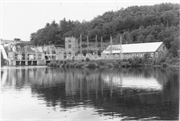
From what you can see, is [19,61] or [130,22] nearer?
[19,61]

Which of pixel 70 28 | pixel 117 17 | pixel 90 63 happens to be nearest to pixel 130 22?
pixel 117 17

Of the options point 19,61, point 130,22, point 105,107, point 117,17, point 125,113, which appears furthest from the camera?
point 117,17

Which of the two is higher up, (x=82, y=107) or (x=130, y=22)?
(x=130, y=22)

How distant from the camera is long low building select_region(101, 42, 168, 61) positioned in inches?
2298

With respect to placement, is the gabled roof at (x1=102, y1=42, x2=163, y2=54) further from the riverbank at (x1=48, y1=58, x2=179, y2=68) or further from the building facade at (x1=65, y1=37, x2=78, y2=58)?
the building facade at (x1=65, y1=37, x2=78, y2=58)

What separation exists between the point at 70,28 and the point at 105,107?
298 ft

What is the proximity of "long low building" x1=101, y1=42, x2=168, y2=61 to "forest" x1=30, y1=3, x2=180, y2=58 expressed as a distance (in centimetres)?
674

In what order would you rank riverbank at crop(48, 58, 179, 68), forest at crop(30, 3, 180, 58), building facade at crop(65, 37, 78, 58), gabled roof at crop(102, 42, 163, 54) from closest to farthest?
riverbank at crop(48, 58, 179, 68) < gabled roof at crop(102, 42, 163, 54) < forest at crop(30, 3, 180, 58) < building facade at crop(65, 37, 78, 58)

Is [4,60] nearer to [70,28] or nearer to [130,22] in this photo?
[70,28]

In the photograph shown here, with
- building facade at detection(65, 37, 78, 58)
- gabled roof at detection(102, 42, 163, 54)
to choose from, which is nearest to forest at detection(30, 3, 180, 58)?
gabled roof at detection(102, 42, 163, 54)

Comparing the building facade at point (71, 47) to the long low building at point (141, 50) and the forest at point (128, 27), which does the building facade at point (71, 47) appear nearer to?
the forest at point (128, 27)

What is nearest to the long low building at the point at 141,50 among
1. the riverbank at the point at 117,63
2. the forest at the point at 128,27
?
the riverbank at the point at 117,63

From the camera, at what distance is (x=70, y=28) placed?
103 m

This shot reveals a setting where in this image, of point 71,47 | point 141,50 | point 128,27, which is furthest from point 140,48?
point 128,27
